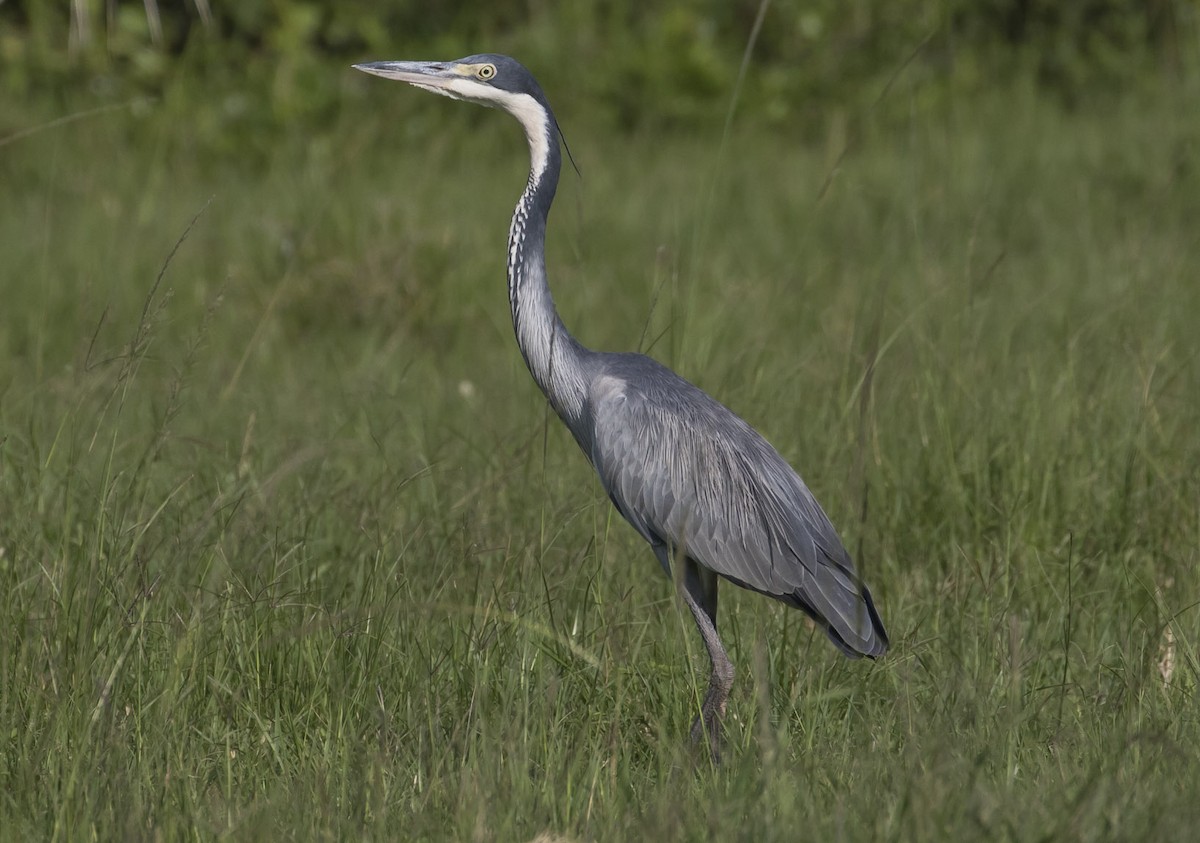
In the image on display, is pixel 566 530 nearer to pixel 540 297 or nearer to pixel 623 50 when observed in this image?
pixel 540 297

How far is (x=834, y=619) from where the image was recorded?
11.1 feet

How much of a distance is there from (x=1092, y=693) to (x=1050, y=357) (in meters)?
2.34

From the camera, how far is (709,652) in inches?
137

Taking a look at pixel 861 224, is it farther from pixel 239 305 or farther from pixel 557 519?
pixel 557 519

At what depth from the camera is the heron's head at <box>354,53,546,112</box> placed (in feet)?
12.7

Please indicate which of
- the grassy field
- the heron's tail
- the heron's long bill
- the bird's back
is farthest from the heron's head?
the heron's tail

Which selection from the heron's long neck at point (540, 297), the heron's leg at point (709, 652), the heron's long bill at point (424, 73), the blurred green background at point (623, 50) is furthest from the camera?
the blurred green background at point (623, 50)

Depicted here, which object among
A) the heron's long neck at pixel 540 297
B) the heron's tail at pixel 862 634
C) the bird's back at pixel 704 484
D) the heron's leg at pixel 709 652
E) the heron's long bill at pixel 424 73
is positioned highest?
the heron's long bill at pixel 424 73

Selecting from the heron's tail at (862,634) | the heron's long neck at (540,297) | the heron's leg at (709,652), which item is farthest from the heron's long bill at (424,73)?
the heron's tail at (862,634)

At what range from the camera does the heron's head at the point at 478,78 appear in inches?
152

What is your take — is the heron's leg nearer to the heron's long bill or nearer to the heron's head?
the heron's head

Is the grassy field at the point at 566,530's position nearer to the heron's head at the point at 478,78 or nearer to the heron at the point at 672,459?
the heron at the point at 672,459

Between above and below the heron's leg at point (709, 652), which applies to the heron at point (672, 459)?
above

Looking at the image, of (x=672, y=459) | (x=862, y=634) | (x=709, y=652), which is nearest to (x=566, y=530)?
(x=672, y=459)
